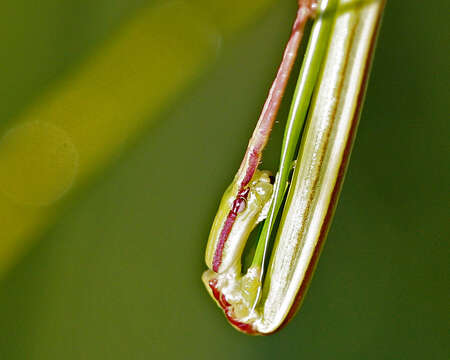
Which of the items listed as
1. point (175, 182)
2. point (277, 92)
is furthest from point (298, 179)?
point (175, 182)

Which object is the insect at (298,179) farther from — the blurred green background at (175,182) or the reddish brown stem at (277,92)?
the blurred green background at (175,182)

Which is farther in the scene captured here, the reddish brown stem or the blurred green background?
the blurred green background

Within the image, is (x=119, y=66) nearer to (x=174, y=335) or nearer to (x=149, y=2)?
(x=149, y=2)

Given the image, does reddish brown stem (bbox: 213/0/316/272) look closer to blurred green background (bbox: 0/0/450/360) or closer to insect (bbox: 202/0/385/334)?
insect (bbox: 202/0/385/334)

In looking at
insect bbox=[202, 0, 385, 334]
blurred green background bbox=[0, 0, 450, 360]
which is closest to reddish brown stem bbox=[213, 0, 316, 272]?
insect bbox=[202, 0, 385, 334]

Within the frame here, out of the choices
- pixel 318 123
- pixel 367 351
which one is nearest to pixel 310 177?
pixel 318 123

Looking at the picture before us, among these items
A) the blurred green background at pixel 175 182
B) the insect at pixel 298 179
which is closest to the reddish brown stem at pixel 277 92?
the insect at pixel 298 179
